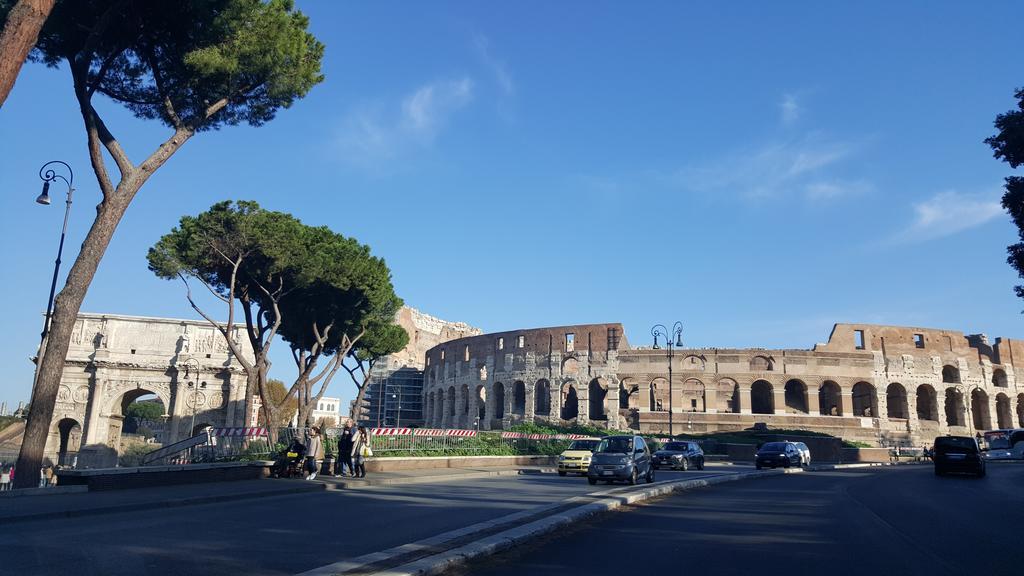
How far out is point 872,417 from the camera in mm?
52062

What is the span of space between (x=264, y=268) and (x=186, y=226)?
2.93m

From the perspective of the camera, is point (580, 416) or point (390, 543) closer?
point (390, 543)

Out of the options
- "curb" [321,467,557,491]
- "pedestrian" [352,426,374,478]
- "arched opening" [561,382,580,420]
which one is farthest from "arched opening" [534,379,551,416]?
"pedestrian" [352,426,374,478]

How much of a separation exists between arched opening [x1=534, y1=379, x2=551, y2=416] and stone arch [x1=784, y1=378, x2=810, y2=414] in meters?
19.1

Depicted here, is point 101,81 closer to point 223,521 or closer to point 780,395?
point 223,521

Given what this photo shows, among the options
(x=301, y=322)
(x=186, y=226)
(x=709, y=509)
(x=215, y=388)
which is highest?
(x=186, y=226)

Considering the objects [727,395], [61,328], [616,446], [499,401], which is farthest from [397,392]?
[61,328]

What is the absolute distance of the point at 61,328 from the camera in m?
12.7

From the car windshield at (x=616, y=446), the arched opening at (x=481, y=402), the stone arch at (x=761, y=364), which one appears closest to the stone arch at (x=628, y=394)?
the stone arch at (x=761, y=364)

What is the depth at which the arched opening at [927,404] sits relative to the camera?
53.5m

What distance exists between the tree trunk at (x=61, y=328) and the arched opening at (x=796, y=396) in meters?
49.5

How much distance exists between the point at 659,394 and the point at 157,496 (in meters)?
47.8

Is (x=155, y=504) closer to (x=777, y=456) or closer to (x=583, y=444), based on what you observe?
(x=583, y=444)

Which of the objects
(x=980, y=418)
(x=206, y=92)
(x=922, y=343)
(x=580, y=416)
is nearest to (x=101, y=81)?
(x=206, y=92)
